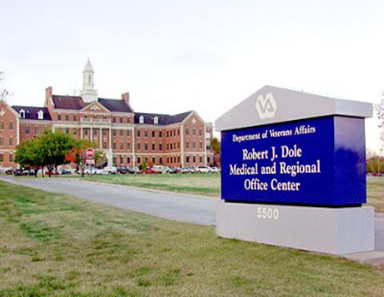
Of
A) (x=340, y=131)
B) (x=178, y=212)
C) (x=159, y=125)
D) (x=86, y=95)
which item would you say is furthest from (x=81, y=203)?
(x=159, y=125)

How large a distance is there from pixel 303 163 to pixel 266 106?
1328mm

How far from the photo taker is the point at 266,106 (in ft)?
30.8

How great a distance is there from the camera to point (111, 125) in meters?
122

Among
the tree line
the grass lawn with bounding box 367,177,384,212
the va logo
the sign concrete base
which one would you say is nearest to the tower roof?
the tree line

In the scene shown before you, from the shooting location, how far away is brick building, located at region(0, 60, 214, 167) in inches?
4441

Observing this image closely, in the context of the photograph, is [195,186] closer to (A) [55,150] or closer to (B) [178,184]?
(B) [178,184]

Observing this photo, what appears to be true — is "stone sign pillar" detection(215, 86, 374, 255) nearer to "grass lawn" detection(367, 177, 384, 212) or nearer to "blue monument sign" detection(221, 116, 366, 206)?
"blue monument sign" detection(221, 116, 366, 206)

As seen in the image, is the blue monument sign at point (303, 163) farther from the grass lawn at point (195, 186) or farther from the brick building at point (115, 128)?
the brick building at point (115, 128)

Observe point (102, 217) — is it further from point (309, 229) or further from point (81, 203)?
point (309, 229)

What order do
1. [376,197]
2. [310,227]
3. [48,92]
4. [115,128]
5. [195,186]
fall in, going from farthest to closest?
[115,128]
[48,92]
[195,186]
[376,197]
[310,227]

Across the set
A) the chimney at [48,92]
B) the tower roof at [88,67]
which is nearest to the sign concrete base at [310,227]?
the chimney at [48,92]

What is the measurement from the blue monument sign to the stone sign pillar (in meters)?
0.01

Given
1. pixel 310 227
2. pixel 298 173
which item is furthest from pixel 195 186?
pixel 310 227

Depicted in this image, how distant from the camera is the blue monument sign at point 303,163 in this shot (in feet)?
26.8
